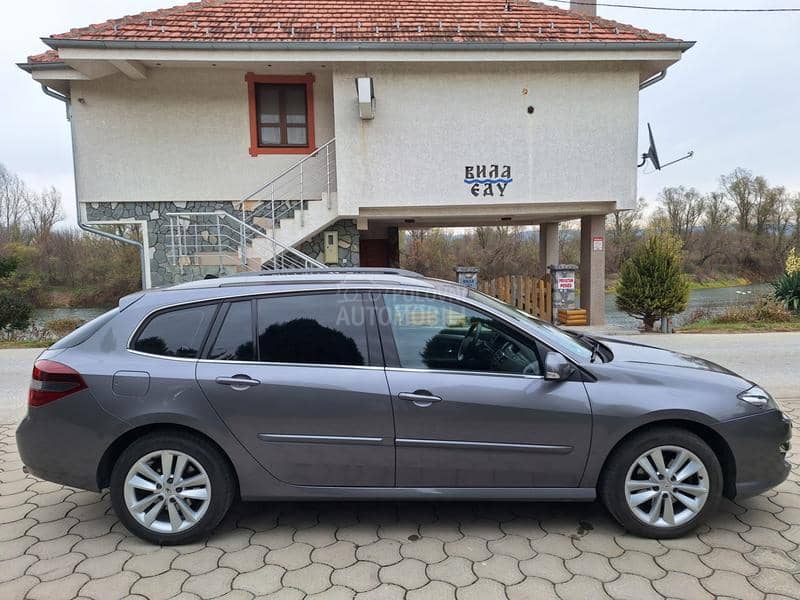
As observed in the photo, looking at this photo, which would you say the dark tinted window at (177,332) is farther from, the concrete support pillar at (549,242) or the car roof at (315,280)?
the concrete support pillar at (549,242)

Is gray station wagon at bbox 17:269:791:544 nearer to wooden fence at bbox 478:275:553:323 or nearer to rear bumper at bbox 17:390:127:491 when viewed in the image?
rear bumper at bbox 17:390:127:491

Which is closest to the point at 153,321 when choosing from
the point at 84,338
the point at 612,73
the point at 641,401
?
the point at 84,338

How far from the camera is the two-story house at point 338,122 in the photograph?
34.4 ft

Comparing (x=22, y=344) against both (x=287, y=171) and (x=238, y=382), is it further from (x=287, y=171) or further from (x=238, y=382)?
(x=238, y=382)

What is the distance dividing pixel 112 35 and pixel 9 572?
→ 10.5 metres

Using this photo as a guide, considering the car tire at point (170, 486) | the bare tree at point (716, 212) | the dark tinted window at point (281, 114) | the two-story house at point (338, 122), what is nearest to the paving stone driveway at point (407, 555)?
the car tire at point (170, 486)

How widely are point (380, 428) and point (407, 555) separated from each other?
708 millimetres

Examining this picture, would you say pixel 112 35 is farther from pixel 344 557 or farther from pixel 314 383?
pixel 344 557

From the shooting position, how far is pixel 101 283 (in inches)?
1001

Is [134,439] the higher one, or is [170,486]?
[134,439]

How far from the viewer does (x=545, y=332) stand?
3.29m

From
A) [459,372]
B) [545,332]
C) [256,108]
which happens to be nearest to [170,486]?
[459,372]

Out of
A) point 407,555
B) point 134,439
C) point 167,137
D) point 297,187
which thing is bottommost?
point 407,555

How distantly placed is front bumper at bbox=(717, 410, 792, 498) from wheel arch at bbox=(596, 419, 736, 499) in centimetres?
3
